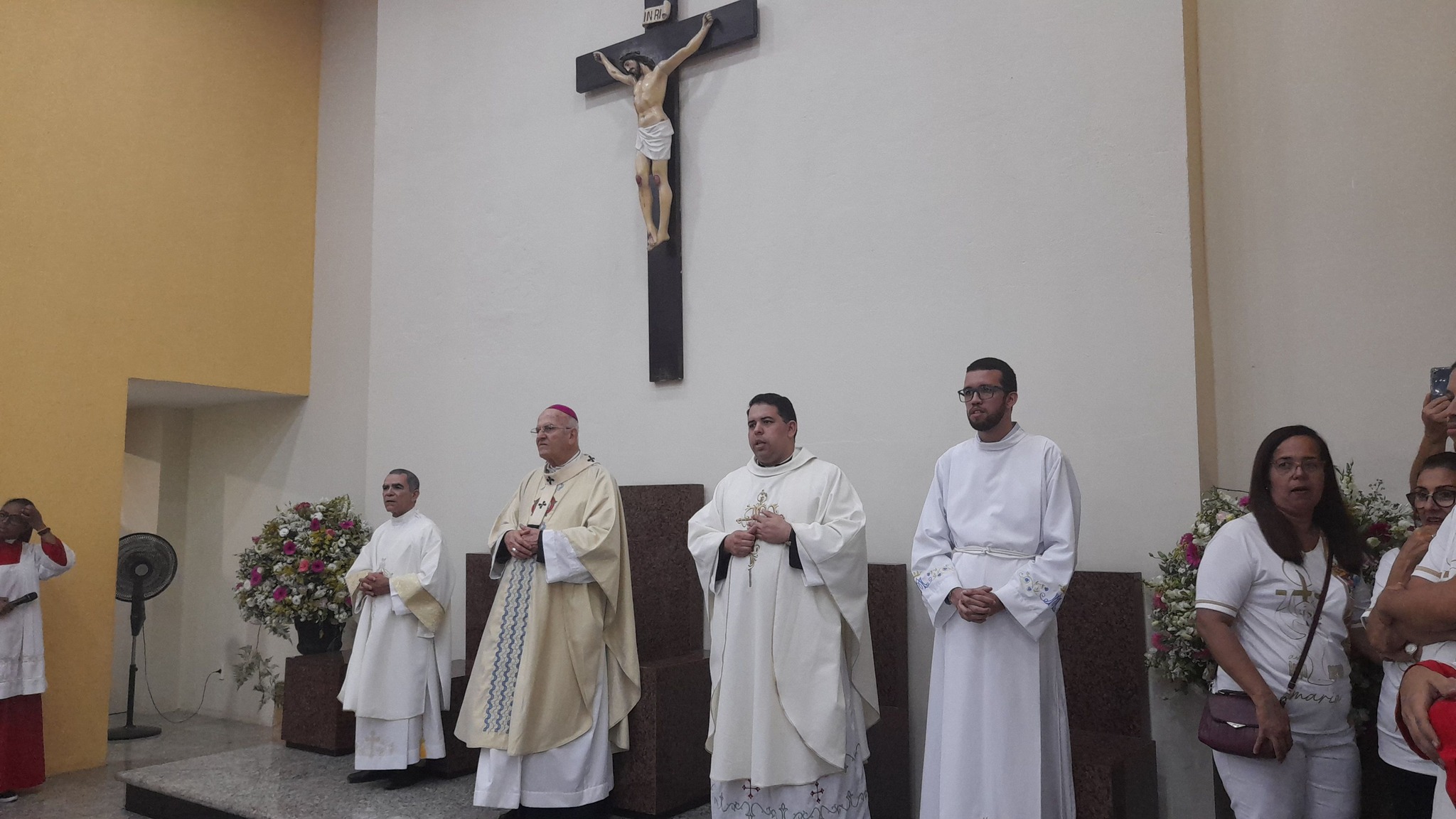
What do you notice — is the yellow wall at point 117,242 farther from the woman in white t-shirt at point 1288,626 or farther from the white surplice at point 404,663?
the woman in white t-shirt at point 1288,626

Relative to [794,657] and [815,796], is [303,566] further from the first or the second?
[815,796]

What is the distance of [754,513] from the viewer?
4.63m

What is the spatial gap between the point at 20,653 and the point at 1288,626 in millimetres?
6804

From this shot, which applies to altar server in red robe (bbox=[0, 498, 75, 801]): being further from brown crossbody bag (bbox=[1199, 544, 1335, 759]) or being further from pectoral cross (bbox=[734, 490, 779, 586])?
brown crossbody bag (bbox=[1199, 544, 1335, 759])

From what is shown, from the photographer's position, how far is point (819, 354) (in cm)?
600

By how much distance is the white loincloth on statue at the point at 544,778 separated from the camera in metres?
4.80

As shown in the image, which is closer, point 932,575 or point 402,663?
point 932,575

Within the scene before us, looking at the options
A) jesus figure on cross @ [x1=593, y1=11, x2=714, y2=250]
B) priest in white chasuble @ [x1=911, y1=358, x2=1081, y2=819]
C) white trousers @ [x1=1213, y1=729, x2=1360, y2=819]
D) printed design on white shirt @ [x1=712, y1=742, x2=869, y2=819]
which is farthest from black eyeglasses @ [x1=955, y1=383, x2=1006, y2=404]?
jesus figure on cross @ [x1=593, y1=11, x2=714, y2=250]

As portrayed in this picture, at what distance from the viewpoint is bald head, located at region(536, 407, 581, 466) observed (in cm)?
525

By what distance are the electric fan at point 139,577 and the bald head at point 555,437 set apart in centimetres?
498

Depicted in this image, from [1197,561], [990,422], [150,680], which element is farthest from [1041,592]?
[150,680]

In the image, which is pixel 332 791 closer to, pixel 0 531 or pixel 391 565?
pixel 391 565

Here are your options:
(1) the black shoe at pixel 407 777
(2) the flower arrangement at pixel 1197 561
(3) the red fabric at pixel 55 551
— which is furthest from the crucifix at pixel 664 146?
(3) the red fabric at pixel 55 551

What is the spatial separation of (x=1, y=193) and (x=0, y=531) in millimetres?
2304
